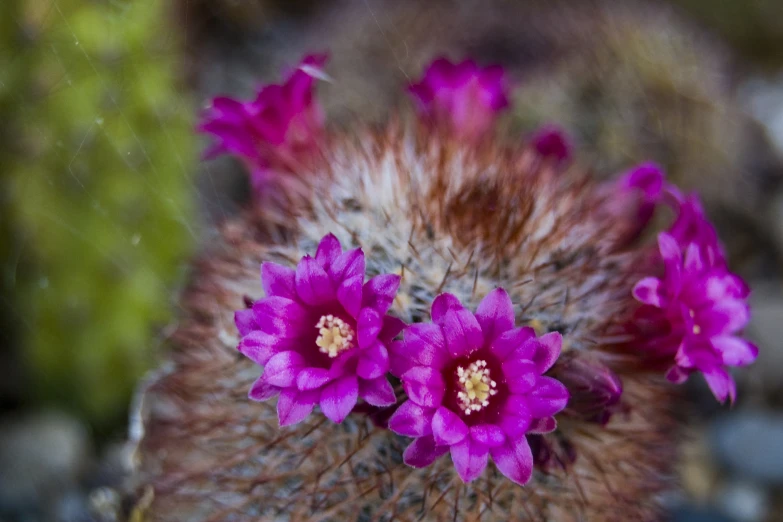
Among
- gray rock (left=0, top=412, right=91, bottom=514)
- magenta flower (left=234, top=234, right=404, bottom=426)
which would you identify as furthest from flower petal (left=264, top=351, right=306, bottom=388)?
gray rock (left=0, top=412, right=91, bottom=514)

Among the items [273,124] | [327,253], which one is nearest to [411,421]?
[327,253]

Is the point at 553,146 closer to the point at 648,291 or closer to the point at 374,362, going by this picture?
the point at 648,291

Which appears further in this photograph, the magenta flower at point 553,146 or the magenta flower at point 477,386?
the magenta flower at point 553,146

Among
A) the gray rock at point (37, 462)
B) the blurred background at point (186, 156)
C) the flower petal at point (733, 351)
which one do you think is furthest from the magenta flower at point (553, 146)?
the gray rock at point (37, 462)

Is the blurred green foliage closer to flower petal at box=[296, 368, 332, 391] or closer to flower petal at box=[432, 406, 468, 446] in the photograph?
flower petal at box=[296, 368, 332, 391]

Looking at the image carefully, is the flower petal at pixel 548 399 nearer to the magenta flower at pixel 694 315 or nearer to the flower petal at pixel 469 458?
the flower petal at pixel 469 458

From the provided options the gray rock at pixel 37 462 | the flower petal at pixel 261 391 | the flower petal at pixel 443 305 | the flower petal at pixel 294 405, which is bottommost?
the gray rock at pixel 37 462

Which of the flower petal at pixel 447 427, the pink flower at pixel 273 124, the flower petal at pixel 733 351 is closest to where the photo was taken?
the flower petal at pixel 447 427

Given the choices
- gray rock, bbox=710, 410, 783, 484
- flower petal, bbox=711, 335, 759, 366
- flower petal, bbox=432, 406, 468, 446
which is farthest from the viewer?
gray rock, bbox=710, 410, 783, 484
